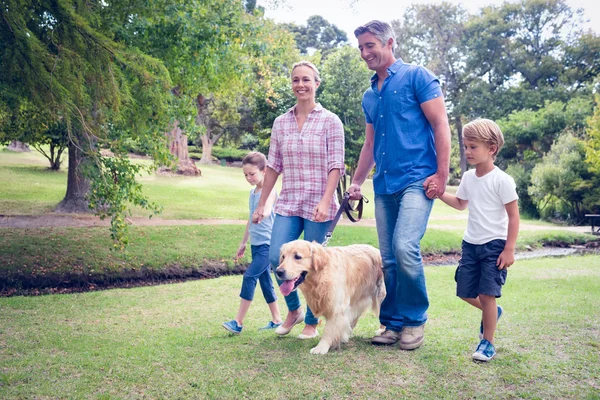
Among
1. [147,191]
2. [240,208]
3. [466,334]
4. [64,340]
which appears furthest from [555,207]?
[64,340]

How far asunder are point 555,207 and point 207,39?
76.2 feet

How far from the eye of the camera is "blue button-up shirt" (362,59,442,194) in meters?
4.39

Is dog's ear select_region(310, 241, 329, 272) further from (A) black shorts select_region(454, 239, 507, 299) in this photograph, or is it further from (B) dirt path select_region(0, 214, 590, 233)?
(B) dirt path select_region(0, 214, 590, 233)

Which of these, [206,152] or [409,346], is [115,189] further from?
[206,152]

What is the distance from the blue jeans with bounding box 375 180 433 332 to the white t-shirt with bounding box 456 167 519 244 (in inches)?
15.2

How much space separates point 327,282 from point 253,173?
68.9 inches

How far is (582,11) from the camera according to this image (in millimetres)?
42906

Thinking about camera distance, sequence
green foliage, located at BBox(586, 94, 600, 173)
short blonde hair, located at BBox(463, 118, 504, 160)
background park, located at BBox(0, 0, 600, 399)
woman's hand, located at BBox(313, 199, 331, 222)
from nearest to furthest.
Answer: background park, located at BBox(0, 0, 600, 399) < short blonde hair, located at BBox(463, 118, 504, 160) < woman's hand, located at BBox(313, 199, 331, 222) < green foliage, located at BBox(586, 94, 600, 173)

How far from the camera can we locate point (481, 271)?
166 inches

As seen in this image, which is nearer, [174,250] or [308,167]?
[308,167]

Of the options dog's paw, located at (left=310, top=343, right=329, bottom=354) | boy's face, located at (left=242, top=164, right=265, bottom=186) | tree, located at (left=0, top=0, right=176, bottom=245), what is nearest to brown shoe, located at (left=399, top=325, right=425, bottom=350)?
dog's paw, located at (left=310, top=343, right=329, bottom=354)

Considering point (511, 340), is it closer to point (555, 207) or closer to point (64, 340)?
point (64, 340)

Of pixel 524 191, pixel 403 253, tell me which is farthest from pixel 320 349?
pixel 524 191

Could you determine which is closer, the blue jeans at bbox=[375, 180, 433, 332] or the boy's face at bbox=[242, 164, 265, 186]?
the blue jeans at bbox=[375, 180, 433, 332]
